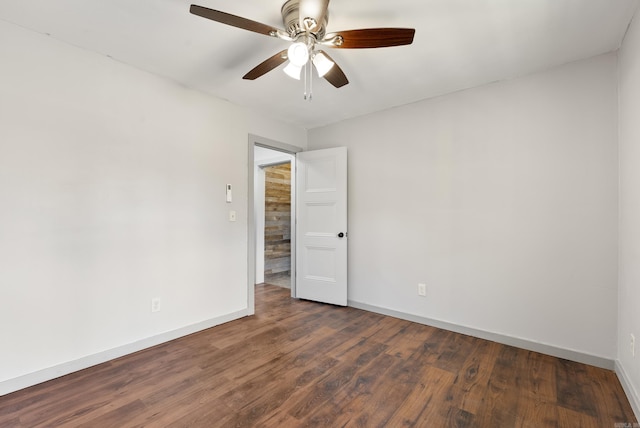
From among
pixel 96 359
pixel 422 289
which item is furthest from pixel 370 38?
pixel 96 359

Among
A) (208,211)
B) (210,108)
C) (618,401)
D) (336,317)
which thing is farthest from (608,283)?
(210,108)

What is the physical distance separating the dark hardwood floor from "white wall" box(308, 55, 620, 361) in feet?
1.37

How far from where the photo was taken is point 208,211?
2.98 m

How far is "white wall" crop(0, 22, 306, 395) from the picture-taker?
1.93 m

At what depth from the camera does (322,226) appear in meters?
3.82

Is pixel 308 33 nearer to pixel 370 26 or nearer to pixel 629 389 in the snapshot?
pixel 370 26

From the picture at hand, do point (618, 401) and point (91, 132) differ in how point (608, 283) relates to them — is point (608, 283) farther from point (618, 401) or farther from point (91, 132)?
point (91, 132)

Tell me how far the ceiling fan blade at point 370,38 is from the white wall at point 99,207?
5.79ft

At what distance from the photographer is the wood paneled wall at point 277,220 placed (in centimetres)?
519

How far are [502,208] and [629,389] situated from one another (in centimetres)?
144

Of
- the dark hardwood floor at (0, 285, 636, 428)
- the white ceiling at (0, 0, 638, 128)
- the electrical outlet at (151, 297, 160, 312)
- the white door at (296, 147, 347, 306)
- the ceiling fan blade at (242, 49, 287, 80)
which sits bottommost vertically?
the dark hardwood floor at (0, 285, 636, 428)

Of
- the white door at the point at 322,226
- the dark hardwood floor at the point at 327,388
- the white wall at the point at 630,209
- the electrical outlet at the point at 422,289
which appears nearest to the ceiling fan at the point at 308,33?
the white wall at the point at 630,209

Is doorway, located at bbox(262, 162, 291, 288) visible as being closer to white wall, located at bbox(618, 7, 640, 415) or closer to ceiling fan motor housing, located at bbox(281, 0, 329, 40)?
ceiling fan motor housing, located at bbox(281, 0, 329, 40)

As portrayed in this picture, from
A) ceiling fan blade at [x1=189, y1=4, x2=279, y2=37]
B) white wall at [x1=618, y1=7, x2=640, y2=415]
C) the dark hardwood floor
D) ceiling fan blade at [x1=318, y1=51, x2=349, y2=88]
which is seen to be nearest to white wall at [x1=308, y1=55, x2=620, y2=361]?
white wall at [x1=618, y1=7, x2=640, y2=415]
